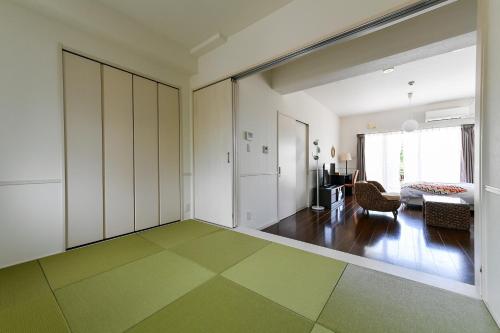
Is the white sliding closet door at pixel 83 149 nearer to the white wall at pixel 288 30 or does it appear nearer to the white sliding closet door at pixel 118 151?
the white sliding closet door at pixel 118 151

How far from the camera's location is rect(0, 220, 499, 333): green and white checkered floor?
1114 mm

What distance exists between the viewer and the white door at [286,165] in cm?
394

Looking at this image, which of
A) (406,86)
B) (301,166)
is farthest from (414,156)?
(301,166)

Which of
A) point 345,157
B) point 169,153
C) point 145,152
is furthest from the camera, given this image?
point 345,157

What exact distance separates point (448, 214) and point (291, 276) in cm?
347

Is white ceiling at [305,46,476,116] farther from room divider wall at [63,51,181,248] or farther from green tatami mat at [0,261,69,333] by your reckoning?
green tatami mat at [0,261,69,333]

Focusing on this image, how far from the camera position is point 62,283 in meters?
1.52

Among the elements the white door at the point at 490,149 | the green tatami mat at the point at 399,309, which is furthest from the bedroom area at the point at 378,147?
the green tatami mat at the point at 399,309

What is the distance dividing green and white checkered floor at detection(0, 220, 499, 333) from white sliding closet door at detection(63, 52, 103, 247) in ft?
1.22

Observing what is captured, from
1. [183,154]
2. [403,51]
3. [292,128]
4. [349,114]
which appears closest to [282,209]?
[292,128]

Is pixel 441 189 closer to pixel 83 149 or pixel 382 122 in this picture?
pixel 382 122

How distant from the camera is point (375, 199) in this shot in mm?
4008

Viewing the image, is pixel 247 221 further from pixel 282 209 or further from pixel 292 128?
pixel 292 128

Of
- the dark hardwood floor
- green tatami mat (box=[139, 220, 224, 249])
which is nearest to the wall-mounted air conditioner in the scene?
the dark hardwood floor
